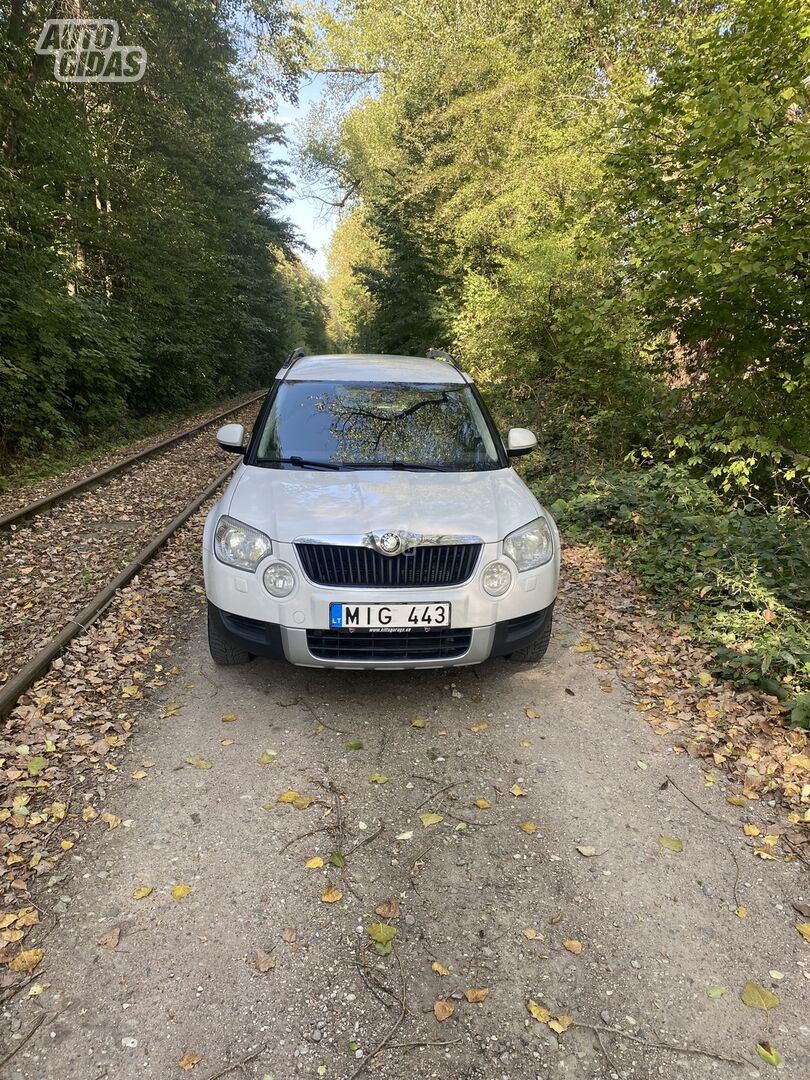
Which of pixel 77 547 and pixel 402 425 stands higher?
pixel 402 425

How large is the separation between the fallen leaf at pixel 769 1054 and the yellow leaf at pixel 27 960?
2318mm

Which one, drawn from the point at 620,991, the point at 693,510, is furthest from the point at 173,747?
the point at 693,510

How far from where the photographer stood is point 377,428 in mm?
4203

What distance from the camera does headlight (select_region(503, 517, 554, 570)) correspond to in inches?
134

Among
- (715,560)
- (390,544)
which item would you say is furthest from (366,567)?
(715,560)

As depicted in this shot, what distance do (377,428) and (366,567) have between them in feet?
4.43

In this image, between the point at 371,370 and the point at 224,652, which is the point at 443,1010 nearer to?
the point at 224,652

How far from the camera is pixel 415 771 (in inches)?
122

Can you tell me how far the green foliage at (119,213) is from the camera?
9633mm

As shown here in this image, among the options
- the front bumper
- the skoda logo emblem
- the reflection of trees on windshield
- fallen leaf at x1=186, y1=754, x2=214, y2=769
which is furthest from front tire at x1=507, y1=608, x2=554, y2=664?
fallen leaf at x1=186, y1=754, x2=214, y2=769

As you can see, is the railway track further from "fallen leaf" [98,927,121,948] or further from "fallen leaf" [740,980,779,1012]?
"fallen leaf" [740,980,779,1012]

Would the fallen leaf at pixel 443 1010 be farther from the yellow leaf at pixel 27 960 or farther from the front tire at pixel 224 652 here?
the front tire at pixel 224 652
